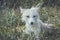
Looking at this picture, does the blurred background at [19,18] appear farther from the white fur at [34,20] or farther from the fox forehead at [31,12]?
the fox forehead at [31,12]

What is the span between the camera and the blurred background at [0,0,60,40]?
646 cm

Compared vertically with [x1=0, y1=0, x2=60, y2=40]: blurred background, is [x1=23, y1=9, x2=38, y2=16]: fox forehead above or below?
above

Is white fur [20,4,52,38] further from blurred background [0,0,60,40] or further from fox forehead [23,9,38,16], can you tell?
blurred background [0,0,60,40]

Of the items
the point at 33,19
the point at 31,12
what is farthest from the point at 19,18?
the point at 33,19

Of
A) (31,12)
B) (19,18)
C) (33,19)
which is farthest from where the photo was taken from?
(19,18)

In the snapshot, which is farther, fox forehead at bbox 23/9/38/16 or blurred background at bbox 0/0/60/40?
blurred background at bbox 0/0/60/40

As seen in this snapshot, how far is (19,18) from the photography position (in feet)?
23.7

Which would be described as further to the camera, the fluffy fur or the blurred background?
the blurred background

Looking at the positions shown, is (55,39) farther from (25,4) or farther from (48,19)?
(25,4)

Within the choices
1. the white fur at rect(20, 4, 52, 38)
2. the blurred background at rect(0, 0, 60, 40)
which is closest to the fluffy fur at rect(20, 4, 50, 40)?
the white fur at rect(20, 4, 52, 38)

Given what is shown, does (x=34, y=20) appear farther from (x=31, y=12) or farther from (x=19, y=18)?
(x=19, y=18)

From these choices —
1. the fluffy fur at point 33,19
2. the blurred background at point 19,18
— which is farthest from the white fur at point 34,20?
the blurred background at point 19,18

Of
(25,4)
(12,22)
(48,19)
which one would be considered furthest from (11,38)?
(25,4)

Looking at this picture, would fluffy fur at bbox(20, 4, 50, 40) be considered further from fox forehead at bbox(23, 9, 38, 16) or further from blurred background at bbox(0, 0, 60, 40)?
blurred background at bbox(0, 0, 60, 40)
